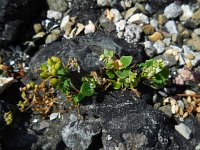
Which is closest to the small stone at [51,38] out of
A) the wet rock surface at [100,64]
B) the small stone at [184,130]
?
the wet rock surface at [100,64]

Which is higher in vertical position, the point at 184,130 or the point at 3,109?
the point at 3,109

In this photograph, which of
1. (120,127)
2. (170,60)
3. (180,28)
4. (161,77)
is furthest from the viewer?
(180,28)

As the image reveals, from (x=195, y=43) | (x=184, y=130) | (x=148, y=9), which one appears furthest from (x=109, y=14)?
(x=184, y=130)

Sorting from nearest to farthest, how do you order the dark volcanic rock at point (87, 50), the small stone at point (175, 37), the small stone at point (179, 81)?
the dark volcanic rock at point (87, 50) < the small stone at point (179, 81) < the small stone at point (175, 37)

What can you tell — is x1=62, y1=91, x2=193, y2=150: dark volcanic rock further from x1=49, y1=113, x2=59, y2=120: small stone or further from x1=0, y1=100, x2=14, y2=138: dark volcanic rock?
x1=0, y1=100, x2=14, y2=138: dark volcanic rock

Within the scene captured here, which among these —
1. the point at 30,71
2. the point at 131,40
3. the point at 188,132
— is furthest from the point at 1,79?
the point at 188,132

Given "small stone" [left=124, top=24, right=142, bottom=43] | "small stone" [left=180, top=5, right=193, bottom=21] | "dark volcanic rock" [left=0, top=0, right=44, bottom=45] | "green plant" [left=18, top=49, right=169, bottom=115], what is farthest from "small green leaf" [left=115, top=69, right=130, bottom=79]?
"dark volcanic rock" [left=0, top=0, right=44, bottom=45]

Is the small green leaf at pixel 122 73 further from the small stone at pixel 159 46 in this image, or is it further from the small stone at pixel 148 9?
the small stone at pixel 148 9

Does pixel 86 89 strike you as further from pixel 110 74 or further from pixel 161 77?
pixel 161 77
